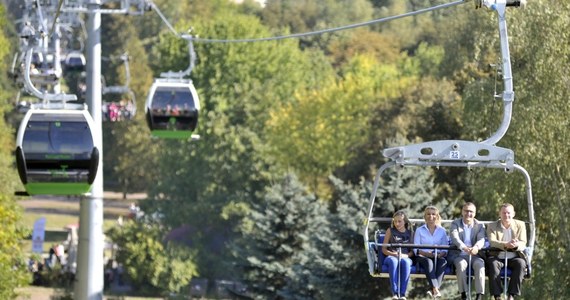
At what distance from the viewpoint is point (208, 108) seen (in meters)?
78.5

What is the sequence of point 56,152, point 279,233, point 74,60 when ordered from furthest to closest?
point 74,60 < point 279,233 < point 56,152

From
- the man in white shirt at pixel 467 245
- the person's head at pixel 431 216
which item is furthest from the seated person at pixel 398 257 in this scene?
the man in white shirt at pixel 467 245

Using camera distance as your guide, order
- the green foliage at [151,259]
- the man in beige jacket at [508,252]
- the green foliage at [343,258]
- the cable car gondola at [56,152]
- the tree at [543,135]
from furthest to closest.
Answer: the green foliage at [151,259], the green foliage at [343,258], the tree at [543,135], the cable car gondola at [56,152], the man in beige jacket at [508,252]

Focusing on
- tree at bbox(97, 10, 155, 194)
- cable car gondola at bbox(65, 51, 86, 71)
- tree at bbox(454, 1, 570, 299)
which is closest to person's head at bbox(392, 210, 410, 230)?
tree at bbox(454, 1, 570, 299)

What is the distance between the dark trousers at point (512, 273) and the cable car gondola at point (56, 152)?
30.3 ft

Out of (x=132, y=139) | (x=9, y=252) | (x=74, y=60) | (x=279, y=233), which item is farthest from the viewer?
(x=132, y=139)

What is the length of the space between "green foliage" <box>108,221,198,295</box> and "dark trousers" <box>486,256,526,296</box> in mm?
47597

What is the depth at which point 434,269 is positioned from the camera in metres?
20.2

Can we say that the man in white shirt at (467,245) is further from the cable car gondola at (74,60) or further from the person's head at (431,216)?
the cable car gondola at (74,60)

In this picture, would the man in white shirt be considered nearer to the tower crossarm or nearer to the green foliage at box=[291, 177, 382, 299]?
the tower crossarm

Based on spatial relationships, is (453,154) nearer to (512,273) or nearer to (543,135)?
(512,273)

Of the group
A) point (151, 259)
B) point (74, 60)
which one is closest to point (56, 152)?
→ point (74, 60)

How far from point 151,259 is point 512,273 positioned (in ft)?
159

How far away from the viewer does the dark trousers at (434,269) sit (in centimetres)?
2014
